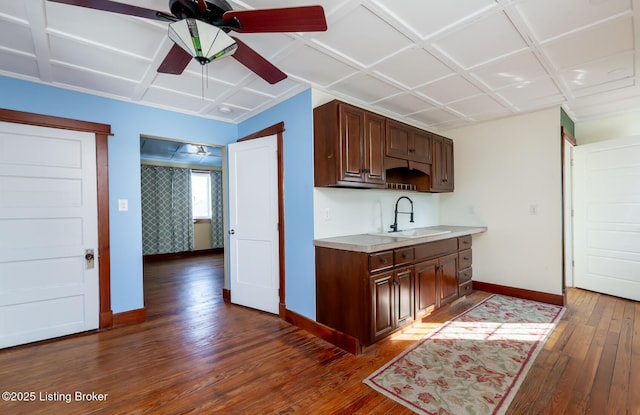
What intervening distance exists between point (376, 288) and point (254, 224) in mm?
1776

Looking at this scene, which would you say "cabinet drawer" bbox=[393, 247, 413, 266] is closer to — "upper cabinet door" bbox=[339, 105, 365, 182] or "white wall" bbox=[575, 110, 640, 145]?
"upper cabinet door" bbox=[339, 105, 365, 182]

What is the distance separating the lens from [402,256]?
2750 millimetres

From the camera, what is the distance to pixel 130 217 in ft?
10.6

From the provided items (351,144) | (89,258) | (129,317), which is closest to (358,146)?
(351,144)

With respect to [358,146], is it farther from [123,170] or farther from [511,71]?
[123,170]

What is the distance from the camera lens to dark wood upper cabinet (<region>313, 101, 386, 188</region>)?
105 inches

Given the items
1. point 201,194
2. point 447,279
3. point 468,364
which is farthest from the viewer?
point 201,194

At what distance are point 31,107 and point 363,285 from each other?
3534 millimetres

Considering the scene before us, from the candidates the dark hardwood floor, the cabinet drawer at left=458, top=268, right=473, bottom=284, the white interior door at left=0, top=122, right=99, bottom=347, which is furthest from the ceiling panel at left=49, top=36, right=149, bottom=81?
the cabinet drawer at left=458, top=268, right=473, bottom=284

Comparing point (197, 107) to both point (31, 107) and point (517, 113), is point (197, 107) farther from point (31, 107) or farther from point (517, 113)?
point (517, 113)

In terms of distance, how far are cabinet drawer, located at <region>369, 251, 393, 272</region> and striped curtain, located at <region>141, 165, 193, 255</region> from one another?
6477mm

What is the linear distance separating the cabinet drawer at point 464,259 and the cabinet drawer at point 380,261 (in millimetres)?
1545

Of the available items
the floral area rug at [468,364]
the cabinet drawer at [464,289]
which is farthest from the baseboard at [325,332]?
the cabinet drawer at [464,289]

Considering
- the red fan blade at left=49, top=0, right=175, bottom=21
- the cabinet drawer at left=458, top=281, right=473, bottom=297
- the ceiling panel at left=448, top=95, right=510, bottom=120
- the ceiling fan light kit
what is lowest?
the cabinet drawer at left=458, top=281, right=473, bottom=297
